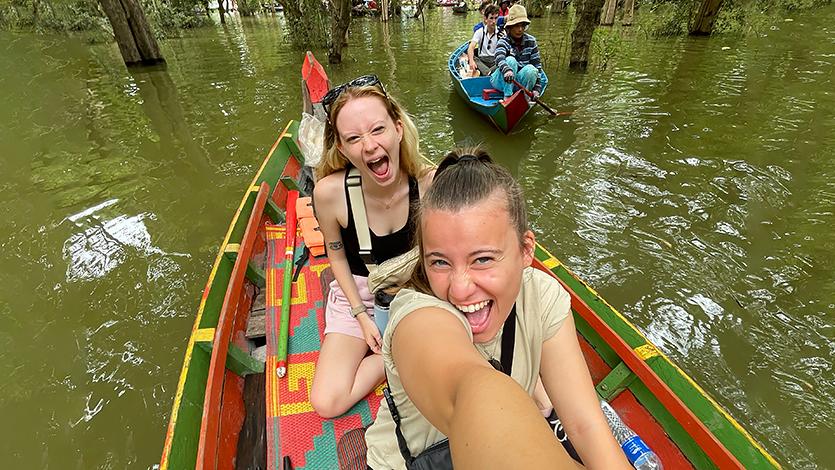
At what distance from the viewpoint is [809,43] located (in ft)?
45.3

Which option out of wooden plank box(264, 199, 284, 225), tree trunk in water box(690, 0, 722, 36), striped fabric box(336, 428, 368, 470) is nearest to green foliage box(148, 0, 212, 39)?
wooden plank box(264, 199, 284, 225)

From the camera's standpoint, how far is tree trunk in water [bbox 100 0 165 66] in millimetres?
13672

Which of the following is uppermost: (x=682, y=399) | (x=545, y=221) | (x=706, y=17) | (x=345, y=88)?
(x=345, y=88)

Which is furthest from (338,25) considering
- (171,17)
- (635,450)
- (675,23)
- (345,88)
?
(171,17)

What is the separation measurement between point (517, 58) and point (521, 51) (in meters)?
0.15

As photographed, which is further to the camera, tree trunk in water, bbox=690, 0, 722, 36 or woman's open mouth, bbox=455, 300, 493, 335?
tree trunk in water, bbox=690, 0, 722, 36

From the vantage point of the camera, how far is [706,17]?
610 inches

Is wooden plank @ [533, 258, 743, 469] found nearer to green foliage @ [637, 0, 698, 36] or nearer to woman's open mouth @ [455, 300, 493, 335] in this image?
woman's open mouth @ [455, 300, 493, 335]

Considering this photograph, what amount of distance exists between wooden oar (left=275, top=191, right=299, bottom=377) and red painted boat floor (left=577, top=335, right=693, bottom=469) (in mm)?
2046

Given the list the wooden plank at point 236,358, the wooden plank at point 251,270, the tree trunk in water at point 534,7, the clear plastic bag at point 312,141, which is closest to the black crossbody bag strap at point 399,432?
the wooden plank at point 236,358

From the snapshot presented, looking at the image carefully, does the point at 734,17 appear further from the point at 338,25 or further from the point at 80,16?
the point at 80,16

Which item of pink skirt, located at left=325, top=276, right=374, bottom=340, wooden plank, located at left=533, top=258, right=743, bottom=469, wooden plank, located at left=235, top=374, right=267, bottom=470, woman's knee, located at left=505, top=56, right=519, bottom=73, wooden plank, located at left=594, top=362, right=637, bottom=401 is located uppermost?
woman's knee, located at left=505, top=56, right=519, bottom=73

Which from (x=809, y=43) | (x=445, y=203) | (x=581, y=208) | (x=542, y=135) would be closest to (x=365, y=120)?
(x=445, y=203)

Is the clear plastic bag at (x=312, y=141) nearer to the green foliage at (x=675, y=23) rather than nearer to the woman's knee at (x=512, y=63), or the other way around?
the woman's knee at (x=512, y=63)
